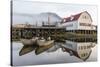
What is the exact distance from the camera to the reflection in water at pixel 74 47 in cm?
205

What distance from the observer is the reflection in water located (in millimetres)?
2046

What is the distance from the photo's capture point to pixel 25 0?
6.57 feet

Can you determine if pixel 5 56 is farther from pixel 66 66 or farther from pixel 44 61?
pixel 66 66

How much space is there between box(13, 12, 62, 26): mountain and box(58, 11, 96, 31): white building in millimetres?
94

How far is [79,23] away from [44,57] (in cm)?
56

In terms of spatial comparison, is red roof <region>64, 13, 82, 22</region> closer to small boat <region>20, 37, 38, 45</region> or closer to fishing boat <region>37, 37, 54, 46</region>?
fishing boat <region>37, 37, 54, 46</region>

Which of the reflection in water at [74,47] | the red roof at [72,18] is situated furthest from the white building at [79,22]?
the reflection in water at [74,47]

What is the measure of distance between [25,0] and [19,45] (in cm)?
48

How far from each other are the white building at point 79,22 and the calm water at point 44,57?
278mm

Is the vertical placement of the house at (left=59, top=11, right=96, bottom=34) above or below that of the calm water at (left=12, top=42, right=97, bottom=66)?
above

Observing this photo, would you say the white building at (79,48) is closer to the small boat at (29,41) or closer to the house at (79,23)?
the house at (79,23)

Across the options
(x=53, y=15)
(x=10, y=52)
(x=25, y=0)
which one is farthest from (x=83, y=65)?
(x=25, y=0)

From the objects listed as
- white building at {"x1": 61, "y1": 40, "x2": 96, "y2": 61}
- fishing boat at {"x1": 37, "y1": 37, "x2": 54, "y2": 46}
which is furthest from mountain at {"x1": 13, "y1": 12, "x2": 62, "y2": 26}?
white building at {"x1": 61, "y1": 40, "x2": 96, "y2": 61}

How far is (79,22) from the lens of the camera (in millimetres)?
2166
